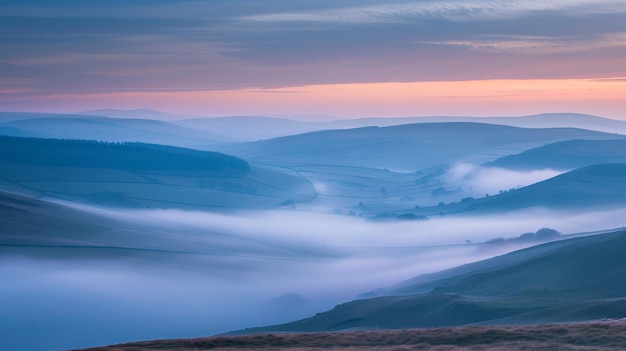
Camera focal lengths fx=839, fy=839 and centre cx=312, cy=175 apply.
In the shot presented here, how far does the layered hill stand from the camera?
56403mm

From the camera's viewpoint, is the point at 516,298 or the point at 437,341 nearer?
the point at 437,341

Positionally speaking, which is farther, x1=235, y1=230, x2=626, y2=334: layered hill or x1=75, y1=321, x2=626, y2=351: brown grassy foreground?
x1=235, y1=230, x2=626, y2=334: layered hill

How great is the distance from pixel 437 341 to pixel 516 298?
124ft

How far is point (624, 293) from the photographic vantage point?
68.8 metres

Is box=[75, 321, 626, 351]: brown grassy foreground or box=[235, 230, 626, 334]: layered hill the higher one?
box=[235, 230, 626, 334]: layered hill

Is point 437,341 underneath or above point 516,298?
underneath

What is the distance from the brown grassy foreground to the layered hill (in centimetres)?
1350

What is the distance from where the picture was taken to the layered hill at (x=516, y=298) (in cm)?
5640

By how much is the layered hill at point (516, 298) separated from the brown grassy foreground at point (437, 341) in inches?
532

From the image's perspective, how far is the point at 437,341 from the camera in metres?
38.3

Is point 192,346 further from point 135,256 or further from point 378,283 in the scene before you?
point 135,256

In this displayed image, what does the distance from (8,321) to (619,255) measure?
7460 cm

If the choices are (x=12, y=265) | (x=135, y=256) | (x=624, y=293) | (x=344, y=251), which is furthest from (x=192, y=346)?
(x=344, y=251)

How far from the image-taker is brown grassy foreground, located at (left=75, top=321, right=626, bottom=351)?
116ft
